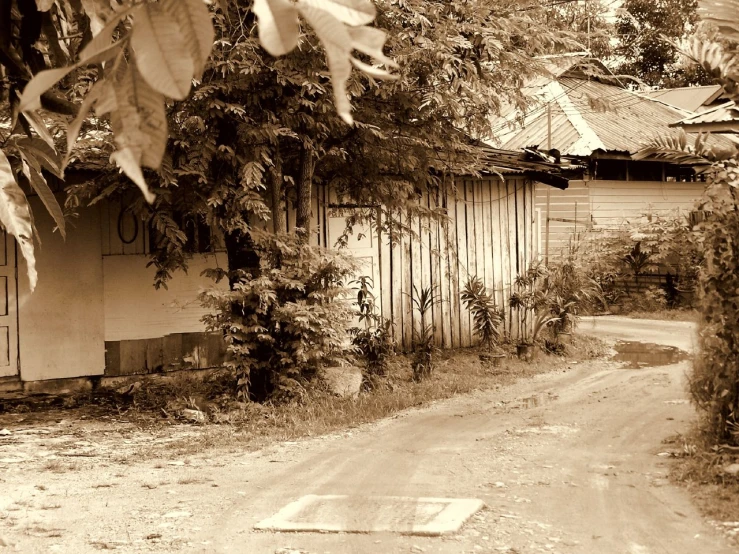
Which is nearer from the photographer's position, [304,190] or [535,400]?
[535,400]

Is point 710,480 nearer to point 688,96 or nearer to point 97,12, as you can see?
point 97,12

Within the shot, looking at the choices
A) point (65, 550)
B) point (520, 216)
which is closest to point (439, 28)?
point (520, 216)

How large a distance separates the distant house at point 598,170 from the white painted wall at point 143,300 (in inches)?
437

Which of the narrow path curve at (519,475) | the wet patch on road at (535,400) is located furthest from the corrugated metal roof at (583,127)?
the narrow path curve at (519,475)

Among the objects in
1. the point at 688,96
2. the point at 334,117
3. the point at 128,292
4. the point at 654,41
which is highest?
the point at 654,41

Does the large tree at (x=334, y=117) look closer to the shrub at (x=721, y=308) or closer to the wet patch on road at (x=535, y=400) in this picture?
the wet patch on road at (x=535, y=400)

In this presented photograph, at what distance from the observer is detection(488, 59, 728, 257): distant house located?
2114cm

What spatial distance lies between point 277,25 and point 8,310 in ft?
33.7

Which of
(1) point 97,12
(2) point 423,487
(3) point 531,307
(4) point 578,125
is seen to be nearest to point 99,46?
(1) point 97,12

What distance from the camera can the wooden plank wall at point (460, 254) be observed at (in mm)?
12961

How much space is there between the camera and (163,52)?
37.9 inches

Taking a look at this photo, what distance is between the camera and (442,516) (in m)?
5.66

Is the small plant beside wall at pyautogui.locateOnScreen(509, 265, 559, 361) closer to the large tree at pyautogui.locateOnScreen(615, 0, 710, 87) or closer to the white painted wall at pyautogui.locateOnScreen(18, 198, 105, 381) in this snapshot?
the white painted wall at pyautogui.locateOnScreen(18, 198, 105, 381)

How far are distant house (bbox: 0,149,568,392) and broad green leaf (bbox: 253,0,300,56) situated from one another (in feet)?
29.6
